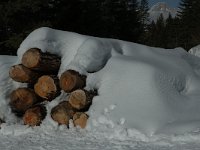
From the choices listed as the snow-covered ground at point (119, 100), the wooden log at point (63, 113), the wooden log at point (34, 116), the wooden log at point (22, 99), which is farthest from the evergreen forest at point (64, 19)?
the wooden log at point (63, 113)

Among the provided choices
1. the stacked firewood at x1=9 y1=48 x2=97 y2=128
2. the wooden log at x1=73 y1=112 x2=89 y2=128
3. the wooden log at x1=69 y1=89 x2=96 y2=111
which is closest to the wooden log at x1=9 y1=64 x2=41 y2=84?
the stacked firewood at x1=9 y1=48 x2=97 y2=128

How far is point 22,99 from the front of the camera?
29.9 feet

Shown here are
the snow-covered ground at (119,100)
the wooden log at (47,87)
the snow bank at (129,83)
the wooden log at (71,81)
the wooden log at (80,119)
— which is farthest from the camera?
the wooden log at (47,87)

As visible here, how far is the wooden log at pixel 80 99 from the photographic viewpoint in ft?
28.0

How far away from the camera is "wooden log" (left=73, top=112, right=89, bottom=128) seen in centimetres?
838

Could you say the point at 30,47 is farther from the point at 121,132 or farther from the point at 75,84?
the point at 121,132

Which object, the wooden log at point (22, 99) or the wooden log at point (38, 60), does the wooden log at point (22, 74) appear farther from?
the wooden log at point (22, 99)

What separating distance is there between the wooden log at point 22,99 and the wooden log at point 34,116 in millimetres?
144

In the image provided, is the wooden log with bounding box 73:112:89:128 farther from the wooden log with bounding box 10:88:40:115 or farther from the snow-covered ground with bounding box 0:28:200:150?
the wooden log with bounding box 10:88:40:115

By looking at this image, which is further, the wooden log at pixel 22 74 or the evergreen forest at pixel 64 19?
the evergreen forest at pixel 64 19

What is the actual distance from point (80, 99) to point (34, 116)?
106 centimetres

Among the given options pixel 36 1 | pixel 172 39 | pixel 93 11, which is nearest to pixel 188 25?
pixel 172 39

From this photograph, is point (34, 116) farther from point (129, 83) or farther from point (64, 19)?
point (64, 19)

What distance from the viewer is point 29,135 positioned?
8164mm
